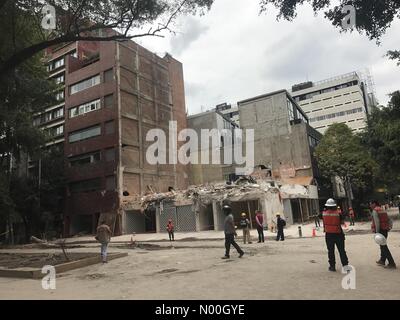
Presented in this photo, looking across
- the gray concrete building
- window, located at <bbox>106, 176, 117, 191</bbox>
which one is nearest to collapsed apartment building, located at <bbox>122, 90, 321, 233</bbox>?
the gray concrete building

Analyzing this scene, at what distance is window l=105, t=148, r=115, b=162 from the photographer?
41125mm

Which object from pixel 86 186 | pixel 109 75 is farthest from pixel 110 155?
pixel 109 75

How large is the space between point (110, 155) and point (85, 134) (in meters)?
4.92

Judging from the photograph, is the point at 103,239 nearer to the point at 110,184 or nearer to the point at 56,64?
the point at 110,184

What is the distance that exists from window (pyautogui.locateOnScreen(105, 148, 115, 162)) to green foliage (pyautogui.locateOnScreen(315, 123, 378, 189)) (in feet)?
68.9

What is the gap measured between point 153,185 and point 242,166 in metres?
12.1

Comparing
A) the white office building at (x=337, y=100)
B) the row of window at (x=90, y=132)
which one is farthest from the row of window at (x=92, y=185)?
the white office building at (x=337, y=100)

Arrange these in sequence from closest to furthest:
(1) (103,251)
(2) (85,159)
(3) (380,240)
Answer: (3) (380,240), (1) (103,251), (2) (85,159)

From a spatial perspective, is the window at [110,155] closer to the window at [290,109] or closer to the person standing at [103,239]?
the window at [290,109]

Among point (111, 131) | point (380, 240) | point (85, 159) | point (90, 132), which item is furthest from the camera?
point (90, 132)

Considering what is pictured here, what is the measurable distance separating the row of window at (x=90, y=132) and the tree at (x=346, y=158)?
21827 mm

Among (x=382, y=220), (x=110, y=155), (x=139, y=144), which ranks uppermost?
(x=139, y=144)

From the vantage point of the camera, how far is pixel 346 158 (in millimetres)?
37500
